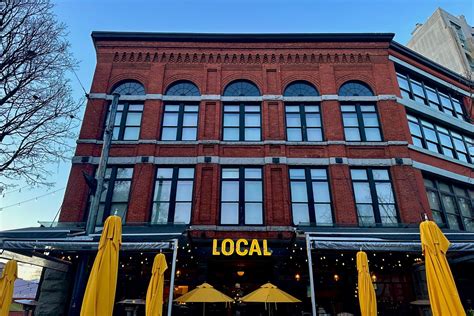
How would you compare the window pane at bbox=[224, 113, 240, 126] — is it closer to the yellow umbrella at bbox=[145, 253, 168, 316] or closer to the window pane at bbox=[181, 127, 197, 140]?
the window pane at bbox=[181, 127, 197, 140]

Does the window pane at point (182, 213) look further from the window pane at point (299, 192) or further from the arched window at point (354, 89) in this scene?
the arched window at point (354, 89)

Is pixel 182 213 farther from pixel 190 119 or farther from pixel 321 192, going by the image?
pixel 321 192

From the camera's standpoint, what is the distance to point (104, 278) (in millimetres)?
6801

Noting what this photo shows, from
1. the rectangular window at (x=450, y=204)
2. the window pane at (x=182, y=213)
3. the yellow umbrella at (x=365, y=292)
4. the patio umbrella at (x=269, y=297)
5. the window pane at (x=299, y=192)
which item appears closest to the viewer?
the yellow umbrella at (x=365, y=292)

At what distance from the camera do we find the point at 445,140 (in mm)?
18188

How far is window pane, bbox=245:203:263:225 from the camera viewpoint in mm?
13905

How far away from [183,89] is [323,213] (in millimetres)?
9790

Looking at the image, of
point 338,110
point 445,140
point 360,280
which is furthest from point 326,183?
point 445,140

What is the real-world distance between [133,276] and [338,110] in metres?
12.8

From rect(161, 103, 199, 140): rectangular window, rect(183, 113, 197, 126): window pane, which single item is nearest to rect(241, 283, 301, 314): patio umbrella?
rect(161, 103, 199, 140): rectangular window

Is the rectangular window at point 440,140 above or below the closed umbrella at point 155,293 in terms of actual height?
above

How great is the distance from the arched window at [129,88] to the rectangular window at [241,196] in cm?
661

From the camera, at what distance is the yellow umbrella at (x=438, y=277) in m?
6.61

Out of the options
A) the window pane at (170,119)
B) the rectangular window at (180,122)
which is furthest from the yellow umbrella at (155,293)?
the window pane at (170,119)
